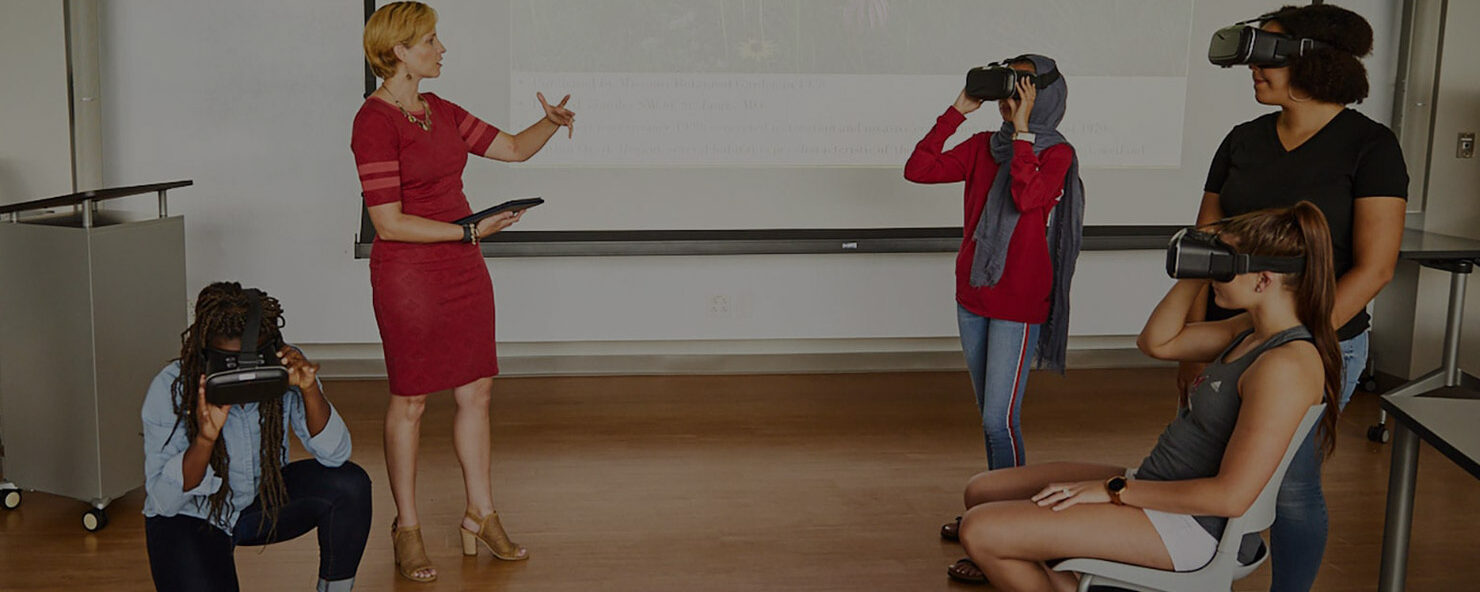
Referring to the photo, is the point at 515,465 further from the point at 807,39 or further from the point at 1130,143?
the point at 1130,143

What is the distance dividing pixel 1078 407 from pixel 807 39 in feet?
6.16

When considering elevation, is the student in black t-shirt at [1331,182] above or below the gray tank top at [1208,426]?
above

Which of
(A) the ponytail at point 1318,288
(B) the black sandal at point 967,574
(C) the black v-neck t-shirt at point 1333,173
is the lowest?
(B) the black sandal at point 967,574

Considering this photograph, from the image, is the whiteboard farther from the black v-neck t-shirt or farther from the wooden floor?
the black v-neck t-shirt

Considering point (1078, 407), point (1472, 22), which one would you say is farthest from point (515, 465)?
point (1472, 22)

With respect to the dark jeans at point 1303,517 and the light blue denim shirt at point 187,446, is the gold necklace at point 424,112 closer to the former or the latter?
the light blue denim shirt at point 187,446

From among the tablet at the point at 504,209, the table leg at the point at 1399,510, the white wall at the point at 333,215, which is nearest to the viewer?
the table leg at the point at 1399,510

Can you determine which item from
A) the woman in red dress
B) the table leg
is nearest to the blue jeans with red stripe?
the table leg

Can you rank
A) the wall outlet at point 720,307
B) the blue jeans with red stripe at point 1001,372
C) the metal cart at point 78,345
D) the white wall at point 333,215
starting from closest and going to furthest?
the blue jeans with red stripe at point 1001,372
the metal cart at point 78,345
the white wall at point 333,215
the wall outlet at point 720,307

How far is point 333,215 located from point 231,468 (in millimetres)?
2796

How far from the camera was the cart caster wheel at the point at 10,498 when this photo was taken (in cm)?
377

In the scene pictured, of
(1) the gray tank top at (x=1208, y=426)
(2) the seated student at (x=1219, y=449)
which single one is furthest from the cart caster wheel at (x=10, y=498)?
(1) the gray tank top at (x=1208, y=426)

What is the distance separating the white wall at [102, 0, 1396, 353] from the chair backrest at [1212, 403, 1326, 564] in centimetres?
337

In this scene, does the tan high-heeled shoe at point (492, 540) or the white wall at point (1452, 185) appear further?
the white wall at point (1452, 185)
